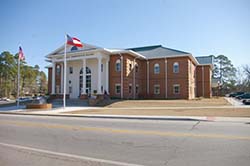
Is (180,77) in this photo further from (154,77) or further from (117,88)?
(117,88)

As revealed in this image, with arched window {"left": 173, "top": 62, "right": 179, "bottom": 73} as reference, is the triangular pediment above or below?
above

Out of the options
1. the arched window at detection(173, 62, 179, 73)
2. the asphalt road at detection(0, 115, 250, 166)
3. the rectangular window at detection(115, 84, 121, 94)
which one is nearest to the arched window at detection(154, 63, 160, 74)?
the arched window at detection(173, 62, 179, 73)

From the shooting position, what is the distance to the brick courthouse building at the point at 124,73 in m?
35.9

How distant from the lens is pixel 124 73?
35.8 meters

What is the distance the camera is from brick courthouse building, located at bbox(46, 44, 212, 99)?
118 feet

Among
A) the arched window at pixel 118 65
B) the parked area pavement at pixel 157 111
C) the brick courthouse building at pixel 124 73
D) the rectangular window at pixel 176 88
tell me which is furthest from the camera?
the rectangular window at pixel 176 88

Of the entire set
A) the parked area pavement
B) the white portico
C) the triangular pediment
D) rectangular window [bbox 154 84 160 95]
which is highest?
the triangular pediment

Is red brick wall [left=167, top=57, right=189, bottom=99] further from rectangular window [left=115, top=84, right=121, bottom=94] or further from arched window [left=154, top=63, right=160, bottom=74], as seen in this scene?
rectangular window [left=115, top=84, right=121, bottom=94]

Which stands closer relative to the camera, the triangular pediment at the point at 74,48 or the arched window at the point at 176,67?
the triangular pediment at the point at 74,48

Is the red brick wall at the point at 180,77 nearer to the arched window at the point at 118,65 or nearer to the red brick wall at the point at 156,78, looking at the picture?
the red brick wall at the point at 156,78

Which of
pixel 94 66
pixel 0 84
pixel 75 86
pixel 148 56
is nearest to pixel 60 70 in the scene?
pixel 75 86

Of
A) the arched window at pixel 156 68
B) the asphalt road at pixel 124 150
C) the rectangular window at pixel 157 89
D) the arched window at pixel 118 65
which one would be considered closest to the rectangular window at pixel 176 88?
the rectangular window at pixel 157 89

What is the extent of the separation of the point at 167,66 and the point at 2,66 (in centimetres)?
5511

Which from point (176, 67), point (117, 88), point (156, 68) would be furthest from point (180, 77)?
point (117, 88)
